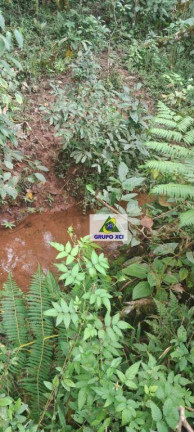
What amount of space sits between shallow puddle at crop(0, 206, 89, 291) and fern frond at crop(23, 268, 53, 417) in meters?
1.14

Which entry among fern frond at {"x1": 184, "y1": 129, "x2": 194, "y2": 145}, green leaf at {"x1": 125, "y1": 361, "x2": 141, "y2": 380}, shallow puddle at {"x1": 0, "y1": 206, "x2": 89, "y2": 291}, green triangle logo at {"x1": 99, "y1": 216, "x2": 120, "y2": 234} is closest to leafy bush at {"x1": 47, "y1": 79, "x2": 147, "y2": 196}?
shallow puddle at {"x1": 0, "y1": 206, "x2": 89, "y2": 291}

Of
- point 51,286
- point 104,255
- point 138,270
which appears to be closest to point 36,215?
point 104,255

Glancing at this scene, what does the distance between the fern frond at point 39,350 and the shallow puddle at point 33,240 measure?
1.14m

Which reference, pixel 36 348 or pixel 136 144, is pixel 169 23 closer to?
pixel 136 144

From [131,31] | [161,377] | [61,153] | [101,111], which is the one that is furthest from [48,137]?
[161,377]

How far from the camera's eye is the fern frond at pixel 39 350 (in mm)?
2124

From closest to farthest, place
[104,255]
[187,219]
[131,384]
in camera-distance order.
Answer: [131,384]
[187,219]
[104,255]

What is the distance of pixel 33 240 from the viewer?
13.1 feet

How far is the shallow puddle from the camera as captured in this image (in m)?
3.71

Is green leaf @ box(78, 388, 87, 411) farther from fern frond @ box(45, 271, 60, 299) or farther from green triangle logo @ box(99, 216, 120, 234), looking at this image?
green triangle logo @ box(99, 216, 120, 234)

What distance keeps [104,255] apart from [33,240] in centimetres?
82

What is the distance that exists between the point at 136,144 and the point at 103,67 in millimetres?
1981

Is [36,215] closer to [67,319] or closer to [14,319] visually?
[14,319]

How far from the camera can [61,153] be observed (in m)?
4.44
